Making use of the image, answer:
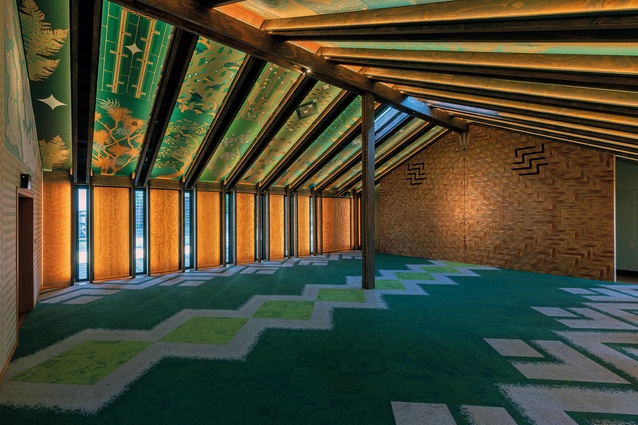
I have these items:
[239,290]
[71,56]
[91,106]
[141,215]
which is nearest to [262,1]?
[71,56]

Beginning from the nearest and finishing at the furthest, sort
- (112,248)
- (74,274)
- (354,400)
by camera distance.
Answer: (354,400), (74,274), (112,248)

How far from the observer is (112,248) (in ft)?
27.0

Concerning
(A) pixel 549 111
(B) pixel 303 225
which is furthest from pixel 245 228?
(A) pixel 549 111

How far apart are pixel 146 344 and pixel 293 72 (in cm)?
561

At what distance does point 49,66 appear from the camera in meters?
4.70

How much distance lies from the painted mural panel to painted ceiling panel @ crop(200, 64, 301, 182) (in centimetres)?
360

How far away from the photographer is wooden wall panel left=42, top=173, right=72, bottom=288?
283 inches

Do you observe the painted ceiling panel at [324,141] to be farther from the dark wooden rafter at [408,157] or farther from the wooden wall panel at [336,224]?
the dark wooden rafter at [408,157]

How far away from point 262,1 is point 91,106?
390 cm

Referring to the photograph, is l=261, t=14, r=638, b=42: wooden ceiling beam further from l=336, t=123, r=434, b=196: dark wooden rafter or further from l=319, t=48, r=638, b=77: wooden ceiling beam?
l=336, t=123, r=434, b=196: dark wooden rafter

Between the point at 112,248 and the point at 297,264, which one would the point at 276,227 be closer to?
the point at 297,264

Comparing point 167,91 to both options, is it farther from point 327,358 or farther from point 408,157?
point 408,157

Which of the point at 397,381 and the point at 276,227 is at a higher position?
the point at 276,227

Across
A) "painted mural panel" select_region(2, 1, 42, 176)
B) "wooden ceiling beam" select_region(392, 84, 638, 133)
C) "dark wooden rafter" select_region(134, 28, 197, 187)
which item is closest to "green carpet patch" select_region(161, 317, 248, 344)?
"painted mural panel" select_region(2, 1, 42, 176)
